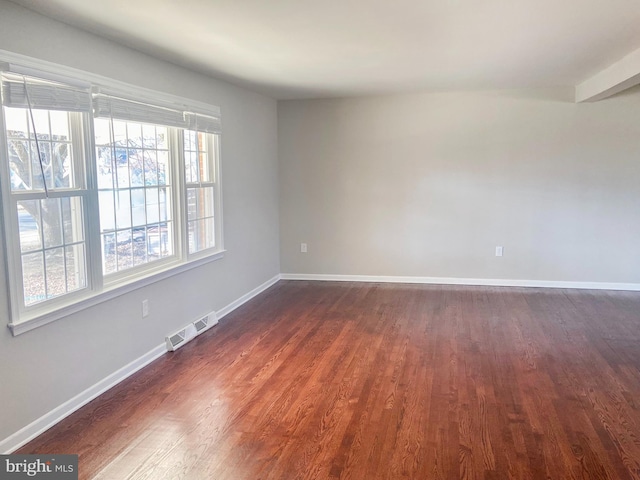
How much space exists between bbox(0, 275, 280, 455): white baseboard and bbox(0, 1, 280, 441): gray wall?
0.03 m

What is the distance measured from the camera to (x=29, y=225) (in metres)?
2.64

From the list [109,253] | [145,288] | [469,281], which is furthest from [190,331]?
[469,281]

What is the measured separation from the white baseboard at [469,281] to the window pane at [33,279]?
13.0 feet

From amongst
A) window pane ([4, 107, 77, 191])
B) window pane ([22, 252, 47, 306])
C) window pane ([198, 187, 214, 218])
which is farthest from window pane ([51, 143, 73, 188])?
window pane ([198, 187, 214, 218])

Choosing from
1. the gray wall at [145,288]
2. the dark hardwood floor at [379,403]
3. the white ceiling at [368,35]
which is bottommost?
the dark hardwood floor at [379,403]

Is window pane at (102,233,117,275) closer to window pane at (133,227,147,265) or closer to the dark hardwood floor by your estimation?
window pane at (133,227,147,265)

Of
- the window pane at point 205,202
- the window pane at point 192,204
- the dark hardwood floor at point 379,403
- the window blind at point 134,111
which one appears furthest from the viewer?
the window pane at point 205,202

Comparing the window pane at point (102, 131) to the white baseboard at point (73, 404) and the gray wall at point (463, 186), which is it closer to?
the white baseboard at point (73, 404)

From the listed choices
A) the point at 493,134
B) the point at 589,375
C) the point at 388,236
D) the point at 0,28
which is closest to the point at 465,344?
the point at 589,375

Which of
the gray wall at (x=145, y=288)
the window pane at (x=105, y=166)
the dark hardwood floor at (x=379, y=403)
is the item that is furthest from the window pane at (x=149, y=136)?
the dark hardwood floor at (x=379, y=403)

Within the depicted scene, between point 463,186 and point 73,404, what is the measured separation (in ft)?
15.6

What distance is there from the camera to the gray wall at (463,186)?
565 centimetres

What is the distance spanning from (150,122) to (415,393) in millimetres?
2672

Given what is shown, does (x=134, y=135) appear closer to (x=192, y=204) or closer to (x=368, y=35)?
(x=192, y=204)
